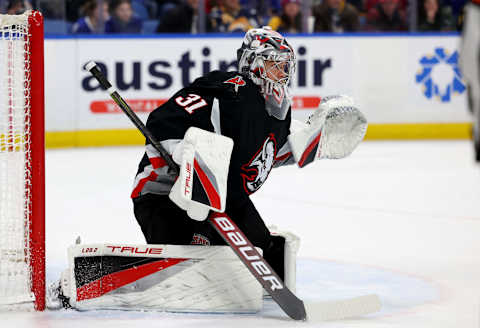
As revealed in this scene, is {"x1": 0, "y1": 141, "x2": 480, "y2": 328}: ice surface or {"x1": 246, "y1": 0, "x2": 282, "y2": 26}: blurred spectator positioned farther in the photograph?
{"x1": 246, "y1": 0, "x2": 282, "y2": 26}: blurred spectator

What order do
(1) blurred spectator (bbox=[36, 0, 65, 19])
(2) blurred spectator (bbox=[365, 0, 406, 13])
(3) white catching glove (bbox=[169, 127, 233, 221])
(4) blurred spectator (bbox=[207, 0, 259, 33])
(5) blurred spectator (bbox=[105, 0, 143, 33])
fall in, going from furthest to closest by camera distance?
(2) blurred spectator (bbox=[365, 0, 406, 13])
(4) blurred spectator (bbox=[207, 0, 259, 33])
(5) blurred spectator (bbox=[105, 0, 143, 33])
(1) blurred spectator (bbox=[36, 0, 65, 19])
(3) white catching glove (bbox=[169, 127, 233, 221])

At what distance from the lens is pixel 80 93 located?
668 cm

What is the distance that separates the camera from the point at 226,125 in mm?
2785

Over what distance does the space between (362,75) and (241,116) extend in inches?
185

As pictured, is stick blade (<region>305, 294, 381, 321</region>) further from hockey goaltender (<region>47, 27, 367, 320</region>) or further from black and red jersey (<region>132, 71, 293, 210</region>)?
black and red jersey (<region>132, 71, 293, 210</region>)

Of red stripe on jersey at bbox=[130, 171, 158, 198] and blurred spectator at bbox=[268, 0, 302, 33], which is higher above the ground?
blurred spectator at bbox=[268, 0, 302, 33]

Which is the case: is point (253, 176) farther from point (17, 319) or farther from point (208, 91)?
point (17, 319)

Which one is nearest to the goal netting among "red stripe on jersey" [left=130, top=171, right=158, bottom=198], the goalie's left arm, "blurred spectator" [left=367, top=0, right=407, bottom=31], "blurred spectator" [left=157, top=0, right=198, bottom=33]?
"red stripe on jersey" [left=130, top=171, right=158, bottom=198]

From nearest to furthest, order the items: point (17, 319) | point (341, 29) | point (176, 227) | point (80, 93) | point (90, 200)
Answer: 1. point (17, 319)
2. point (176, 227)
3. point (90, 200)
4. point (80, 93)
5. point (341, 29)

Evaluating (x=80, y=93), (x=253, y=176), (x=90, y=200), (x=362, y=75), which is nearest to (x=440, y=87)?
(x=362, y=75)

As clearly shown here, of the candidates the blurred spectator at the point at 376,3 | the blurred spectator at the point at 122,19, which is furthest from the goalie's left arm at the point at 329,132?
the blurred spectator at the point at 376,3

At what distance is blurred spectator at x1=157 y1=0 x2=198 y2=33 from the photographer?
695 cm

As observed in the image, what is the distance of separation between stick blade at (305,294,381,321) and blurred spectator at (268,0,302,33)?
4.57 m

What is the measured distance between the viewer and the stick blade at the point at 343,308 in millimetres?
2709
